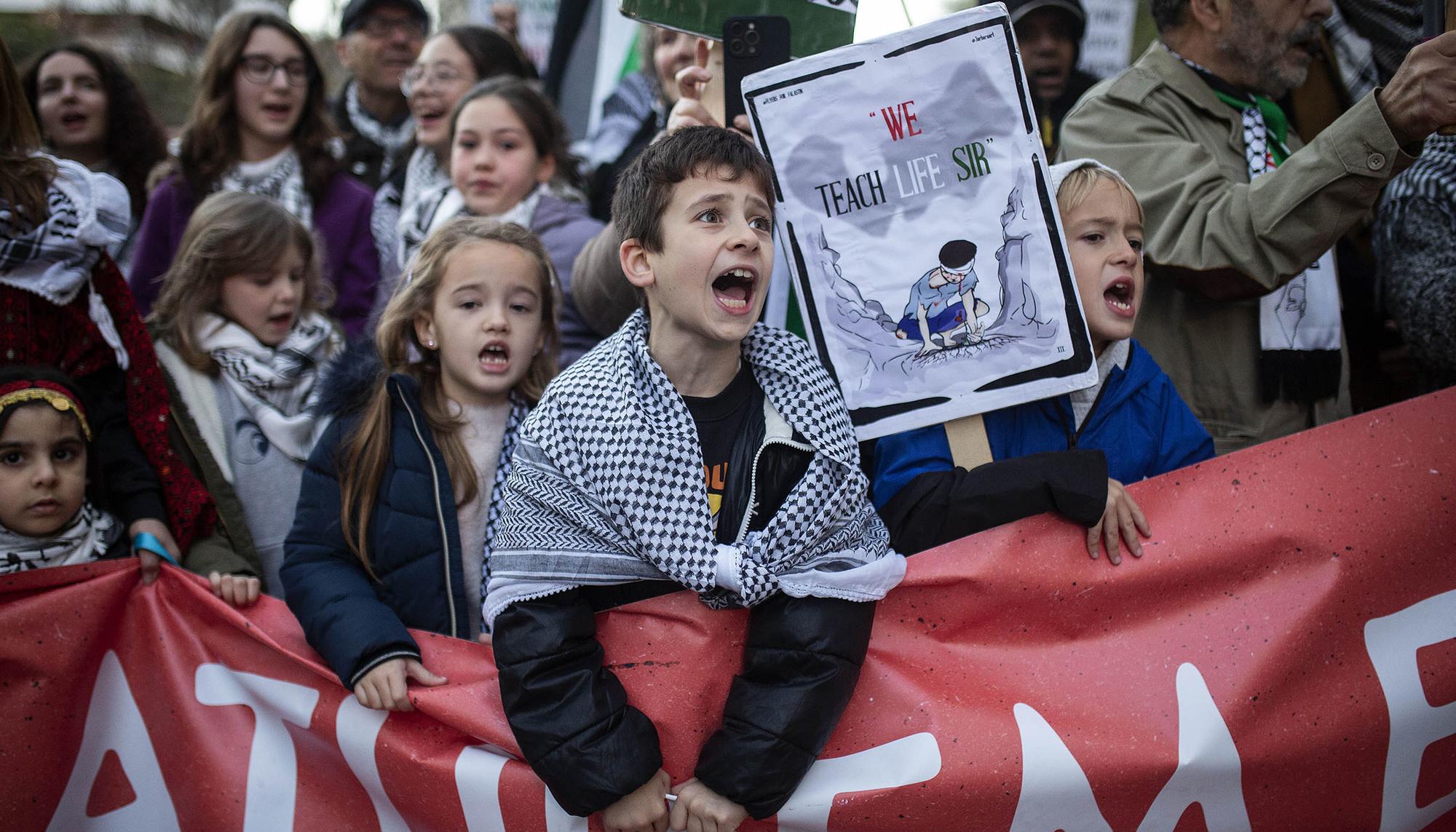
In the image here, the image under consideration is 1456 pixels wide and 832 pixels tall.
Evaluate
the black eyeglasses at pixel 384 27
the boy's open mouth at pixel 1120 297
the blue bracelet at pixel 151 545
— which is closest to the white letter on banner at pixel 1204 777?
the boy's open mouth at pixel 1120 297

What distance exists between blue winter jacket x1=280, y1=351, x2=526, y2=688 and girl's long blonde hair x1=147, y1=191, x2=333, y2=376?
955 mm

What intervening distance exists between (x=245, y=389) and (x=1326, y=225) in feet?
9.87

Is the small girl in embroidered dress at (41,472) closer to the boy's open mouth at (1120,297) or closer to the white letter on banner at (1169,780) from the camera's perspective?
the white letter on banner at (1169,780)

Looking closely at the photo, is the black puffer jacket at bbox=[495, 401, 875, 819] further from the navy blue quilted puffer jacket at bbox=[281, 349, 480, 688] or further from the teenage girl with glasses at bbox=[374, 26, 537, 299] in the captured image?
the teenage girl with glasses at bbox=[374, 26, 537, 299]

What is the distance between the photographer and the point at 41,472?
110 inches

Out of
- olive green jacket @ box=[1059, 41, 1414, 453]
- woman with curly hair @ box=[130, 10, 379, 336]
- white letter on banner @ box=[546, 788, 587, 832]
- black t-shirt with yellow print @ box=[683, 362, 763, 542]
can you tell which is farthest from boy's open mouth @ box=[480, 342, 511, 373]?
olive green jacket @ box=[1059, 41, 1414, 453]

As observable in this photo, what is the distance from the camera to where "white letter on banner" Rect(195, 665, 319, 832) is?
8.68ft

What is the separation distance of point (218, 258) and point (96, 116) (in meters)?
1.77

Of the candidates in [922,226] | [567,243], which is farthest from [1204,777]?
[567,243]

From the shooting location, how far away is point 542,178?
4281 mm

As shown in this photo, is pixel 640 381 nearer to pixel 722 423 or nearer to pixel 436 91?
pixel 722 423

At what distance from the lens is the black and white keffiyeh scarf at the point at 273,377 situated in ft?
11.1

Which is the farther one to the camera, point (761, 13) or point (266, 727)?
point (761, 13)

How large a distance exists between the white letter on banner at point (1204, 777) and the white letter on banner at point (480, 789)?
1.33 meters
